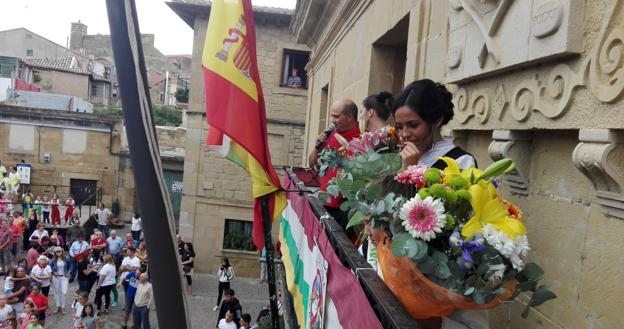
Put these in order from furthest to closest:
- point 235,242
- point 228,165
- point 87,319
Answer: point 235,242 < point 228,165 < point 87,319

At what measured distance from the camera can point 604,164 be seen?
1.72m

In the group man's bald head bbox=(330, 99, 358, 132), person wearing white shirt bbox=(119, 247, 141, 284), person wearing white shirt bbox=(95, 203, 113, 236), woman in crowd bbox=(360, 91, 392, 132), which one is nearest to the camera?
woman in crowd bbox=(360, 91, 392, 132)

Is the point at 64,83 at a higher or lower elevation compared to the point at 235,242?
higher

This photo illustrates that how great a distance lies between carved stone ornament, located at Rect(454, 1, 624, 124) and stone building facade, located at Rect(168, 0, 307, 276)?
15593mm

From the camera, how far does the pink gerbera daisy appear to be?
1406 millimetres

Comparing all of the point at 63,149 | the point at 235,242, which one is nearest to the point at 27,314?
the point at 235,242

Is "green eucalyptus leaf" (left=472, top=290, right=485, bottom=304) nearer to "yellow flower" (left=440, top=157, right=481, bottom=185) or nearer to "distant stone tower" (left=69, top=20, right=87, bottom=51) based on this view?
"yellow flower" (left=440, top=157, right=481, bottom=185)

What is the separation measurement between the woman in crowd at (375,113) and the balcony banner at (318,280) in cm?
69

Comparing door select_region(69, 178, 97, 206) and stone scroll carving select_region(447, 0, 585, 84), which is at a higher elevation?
stone scroll carving select_region(447, 0, 585, 84)

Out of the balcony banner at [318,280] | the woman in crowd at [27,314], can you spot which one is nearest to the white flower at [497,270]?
the balcony banner at [318,280]

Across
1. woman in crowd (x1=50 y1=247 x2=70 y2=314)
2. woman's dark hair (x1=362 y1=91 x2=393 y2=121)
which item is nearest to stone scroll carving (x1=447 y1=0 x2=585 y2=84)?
woman's dark hair (x1=362 y1=91 x2=393 y2=121)

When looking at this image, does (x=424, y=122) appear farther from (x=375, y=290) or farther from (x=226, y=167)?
(x=226, y=167)

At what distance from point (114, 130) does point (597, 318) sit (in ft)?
A: 80.5

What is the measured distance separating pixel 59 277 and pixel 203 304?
402 cm
